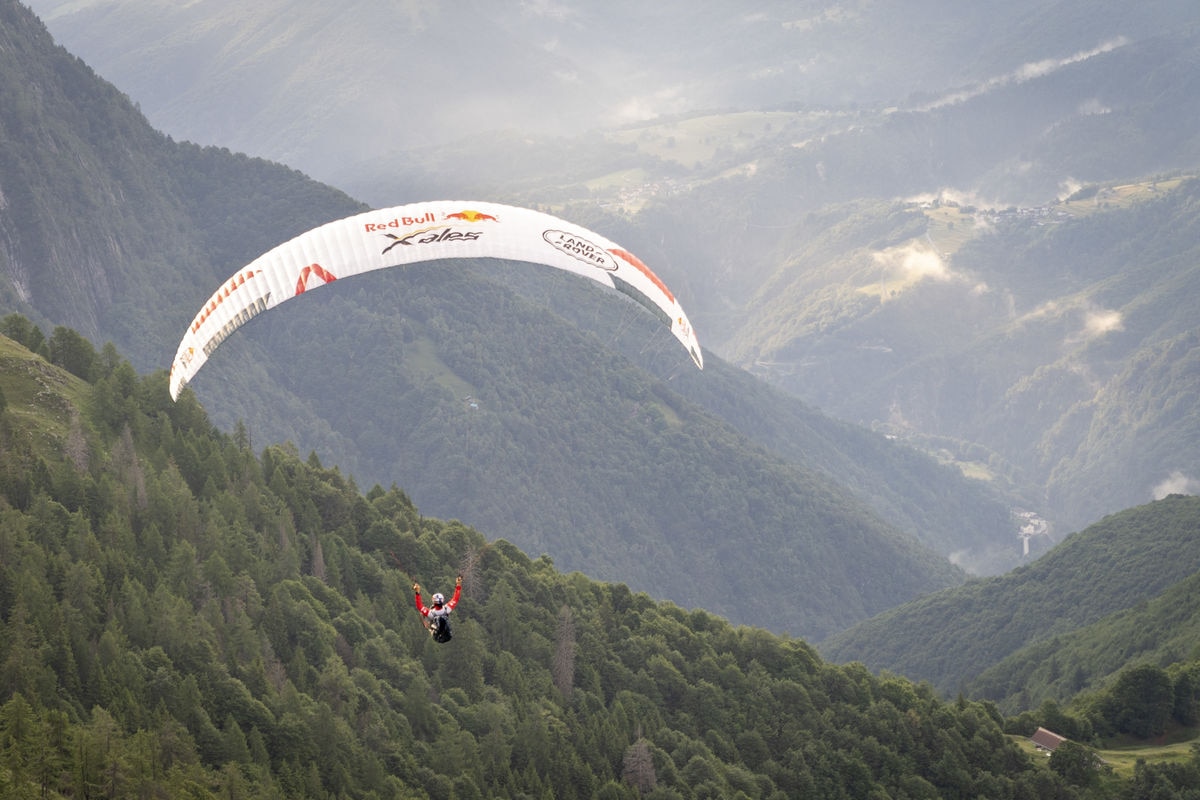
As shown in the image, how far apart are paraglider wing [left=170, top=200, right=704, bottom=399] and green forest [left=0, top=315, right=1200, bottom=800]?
19.3 metres

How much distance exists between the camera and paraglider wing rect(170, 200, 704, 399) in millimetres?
94900

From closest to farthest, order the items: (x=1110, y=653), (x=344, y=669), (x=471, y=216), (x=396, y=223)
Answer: (x=396, y=223)
(x=471, y=216)
(x=344, y=669)
(x=1110, y=653)

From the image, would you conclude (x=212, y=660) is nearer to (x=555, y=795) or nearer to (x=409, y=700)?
(x=409, y=700)

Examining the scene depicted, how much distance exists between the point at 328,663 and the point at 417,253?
32.3 meters

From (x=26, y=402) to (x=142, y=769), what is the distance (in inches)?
1614

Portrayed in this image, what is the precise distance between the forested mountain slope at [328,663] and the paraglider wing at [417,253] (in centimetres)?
1894

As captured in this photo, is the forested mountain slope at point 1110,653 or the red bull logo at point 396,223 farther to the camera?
the forested mountain slope at point 1110,653

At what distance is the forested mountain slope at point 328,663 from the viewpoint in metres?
98.2

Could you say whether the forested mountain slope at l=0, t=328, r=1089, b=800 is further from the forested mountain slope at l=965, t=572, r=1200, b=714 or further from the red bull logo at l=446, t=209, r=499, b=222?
the forested mountain slope at l=965, t=572, r=1200, b=714

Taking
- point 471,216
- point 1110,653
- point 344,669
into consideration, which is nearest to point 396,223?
point 471,216

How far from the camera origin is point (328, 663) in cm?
11519

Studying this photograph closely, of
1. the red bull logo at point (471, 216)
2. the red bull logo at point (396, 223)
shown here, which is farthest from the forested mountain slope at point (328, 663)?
the red bull logo at point (471, 216)

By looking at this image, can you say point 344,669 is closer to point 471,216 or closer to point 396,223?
point 396,223

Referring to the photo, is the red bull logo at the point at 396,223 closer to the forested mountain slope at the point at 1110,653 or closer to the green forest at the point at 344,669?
the green forest at the point at 344,669
